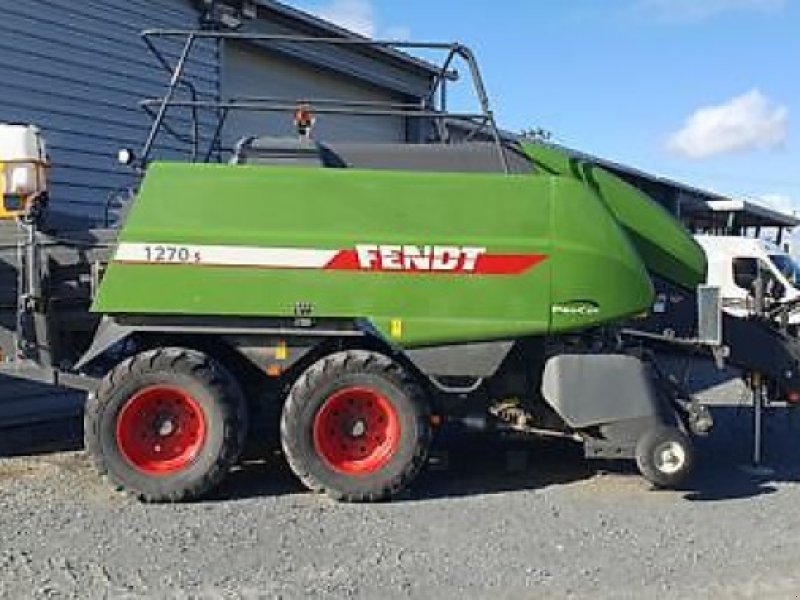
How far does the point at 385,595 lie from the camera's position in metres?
5.87

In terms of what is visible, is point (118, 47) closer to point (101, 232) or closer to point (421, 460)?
point (101, 232)

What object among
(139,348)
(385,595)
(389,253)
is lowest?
(385,595)

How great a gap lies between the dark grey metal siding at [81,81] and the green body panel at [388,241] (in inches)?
159

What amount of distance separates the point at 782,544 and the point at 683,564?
0.90 metres

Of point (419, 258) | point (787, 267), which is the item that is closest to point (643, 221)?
point (419, 258)

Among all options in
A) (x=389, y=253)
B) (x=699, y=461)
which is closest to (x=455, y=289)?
(x=389, y=253)

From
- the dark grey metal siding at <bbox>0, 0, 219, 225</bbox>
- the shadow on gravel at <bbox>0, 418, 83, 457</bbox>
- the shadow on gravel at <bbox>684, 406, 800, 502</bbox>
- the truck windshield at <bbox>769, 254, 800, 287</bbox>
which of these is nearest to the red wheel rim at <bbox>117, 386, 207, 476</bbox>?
the shadow on gravel at <bbox>0, 418, 83, 457</bbox>

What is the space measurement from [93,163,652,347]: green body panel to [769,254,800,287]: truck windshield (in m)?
15.8

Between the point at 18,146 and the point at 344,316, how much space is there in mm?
2594

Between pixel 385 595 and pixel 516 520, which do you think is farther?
pixel 516 520

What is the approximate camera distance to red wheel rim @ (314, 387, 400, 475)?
7945mm

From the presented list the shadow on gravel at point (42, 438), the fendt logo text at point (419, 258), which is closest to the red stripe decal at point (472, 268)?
the fendt logo text at point (419, 258)

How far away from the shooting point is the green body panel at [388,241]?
7.71 meters

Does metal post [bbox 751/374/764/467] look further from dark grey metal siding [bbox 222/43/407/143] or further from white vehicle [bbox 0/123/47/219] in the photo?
dark grey metal siding [bbox 222/43/407/143]
